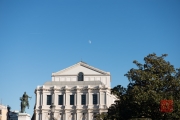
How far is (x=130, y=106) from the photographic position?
115 feet

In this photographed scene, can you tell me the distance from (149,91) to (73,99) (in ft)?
137

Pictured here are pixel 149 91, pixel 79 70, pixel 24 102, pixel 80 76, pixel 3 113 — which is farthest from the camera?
pixel 79 70

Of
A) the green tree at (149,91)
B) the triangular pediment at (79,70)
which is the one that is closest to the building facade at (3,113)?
the triangular pediment at (79,70)

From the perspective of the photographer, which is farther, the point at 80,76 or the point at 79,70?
the point at 79,70

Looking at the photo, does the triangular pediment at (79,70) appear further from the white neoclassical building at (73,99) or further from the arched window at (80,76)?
the white neoclassical building at (73,99)

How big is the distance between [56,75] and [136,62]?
153 feet

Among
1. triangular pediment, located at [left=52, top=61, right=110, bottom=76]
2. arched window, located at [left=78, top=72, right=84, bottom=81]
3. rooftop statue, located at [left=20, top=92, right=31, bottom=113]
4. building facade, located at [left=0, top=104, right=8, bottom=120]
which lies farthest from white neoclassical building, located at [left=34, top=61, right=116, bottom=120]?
rooftop statue, located at [left=20, top=92, right=31, bottom=113]

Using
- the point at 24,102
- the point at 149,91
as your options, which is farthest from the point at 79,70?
the point at 149,91

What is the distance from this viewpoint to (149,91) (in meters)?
33.4

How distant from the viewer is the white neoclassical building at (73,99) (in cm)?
7194

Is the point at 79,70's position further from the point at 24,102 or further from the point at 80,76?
the point at 24,102

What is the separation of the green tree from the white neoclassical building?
34.2m

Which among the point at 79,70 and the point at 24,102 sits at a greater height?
the point at 79,70

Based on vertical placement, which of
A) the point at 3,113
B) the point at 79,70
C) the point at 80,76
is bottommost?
the point at 3,113
